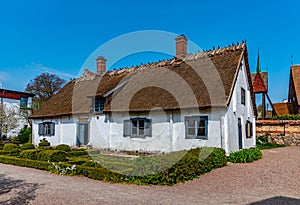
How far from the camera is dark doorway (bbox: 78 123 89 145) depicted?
19.5 metres

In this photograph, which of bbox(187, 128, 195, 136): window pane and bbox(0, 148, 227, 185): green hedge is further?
bbox(187, 128, 195, 136): window pane

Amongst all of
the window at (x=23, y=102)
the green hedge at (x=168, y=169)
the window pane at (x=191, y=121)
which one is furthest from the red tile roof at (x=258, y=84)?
the window at (x=23, y=102)


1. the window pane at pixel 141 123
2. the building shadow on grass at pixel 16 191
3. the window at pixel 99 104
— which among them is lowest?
the building shadow on grass at pixel 16 191

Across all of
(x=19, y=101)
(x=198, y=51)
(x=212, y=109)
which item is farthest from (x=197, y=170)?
(x=19, y=101)

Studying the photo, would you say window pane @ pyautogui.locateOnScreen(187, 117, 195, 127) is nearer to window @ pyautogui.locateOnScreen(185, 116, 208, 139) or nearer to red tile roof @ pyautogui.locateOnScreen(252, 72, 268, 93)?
window @ pyautogui.locateOnScreen(185, 116, 208, 139)

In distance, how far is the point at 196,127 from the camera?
14023mm

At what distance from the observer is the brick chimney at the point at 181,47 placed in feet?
64.6

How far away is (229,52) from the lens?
17.0 m

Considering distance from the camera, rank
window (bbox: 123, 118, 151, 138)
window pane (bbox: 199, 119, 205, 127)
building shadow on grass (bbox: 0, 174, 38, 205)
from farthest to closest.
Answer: window (bbox: 123, 118, 151, 138)
window pane (bbox: 199, 119, 205, 127)
building shadow on grass (bbox: 0, 174, 38, 205)

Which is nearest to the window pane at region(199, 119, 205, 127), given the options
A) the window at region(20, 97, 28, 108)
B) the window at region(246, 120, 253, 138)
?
the window at region(246, 120, 253, 138)

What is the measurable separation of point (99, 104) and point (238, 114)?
9848mm

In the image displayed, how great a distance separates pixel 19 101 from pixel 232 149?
1304 inches

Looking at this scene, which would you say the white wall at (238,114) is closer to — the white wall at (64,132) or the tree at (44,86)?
the white wall at (64,132)

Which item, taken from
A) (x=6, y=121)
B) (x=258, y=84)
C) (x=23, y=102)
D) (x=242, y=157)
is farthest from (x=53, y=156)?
→ (x=23, y=102)
